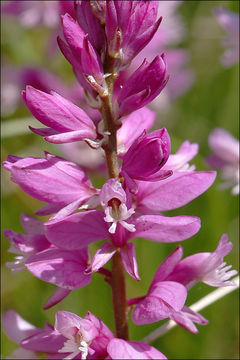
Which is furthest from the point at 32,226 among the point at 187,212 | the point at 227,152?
the point at 187,212

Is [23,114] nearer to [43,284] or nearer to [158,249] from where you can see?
[43,284]

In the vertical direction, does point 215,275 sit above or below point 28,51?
above

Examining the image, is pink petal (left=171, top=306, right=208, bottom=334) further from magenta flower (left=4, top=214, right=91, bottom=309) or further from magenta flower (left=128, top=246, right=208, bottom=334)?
magenta flower (left=4, top=214, right=91, bottom=309)

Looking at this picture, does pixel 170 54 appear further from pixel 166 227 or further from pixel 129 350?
pixel 129 350

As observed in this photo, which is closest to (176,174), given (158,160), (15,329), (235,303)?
(158,160)

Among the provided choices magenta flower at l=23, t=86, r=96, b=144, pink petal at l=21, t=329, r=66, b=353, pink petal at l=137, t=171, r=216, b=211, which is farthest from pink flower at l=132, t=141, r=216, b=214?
pink petal at l=21, t=329, r=66, b=353

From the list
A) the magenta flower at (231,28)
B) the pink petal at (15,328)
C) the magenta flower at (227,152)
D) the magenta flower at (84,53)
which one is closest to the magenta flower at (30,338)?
the pink petal at (15,328)
